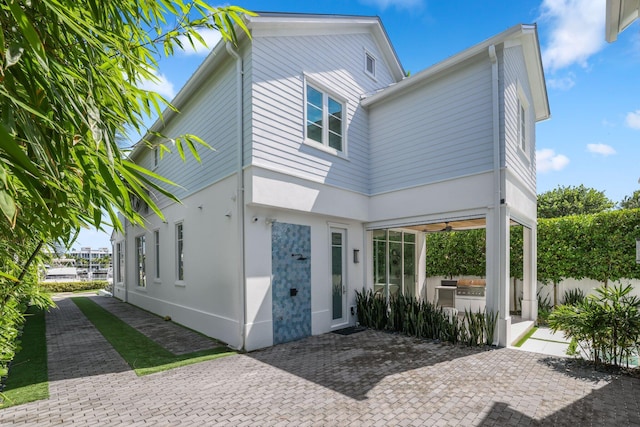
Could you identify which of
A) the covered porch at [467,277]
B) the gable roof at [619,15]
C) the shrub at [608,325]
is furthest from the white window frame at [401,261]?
the gable roof at [619,15]

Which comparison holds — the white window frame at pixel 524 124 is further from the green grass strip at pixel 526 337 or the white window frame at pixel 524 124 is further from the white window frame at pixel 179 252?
the white window frame at pixel 179 252

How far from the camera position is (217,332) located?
315 inches

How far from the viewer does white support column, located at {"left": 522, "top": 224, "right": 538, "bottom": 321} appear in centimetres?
992

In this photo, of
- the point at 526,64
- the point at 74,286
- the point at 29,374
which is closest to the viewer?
the point at 29,374

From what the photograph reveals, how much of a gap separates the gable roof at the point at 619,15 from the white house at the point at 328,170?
98.8 inches

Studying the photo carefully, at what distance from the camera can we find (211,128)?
891 centimetres

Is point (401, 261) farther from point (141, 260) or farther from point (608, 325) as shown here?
point (141, 260)

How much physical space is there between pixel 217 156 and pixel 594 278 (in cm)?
1172

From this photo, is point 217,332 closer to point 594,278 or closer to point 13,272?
point 13,272

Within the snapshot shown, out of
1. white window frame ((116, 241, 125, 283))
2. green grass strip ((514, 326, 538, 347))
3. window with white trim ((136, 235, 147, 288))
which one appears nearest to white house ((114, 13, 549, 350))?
green grass strip ((514, 326, 538, 347))

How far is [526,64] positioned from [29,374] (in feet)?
45.4

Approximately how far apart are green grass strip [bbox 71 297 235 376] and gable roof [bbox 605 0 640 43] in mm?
8479

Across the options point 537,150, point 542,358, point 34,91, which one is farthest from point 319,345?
point 537,150

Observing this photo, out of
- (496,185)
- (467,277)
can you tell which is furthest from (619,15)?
(467,277)
